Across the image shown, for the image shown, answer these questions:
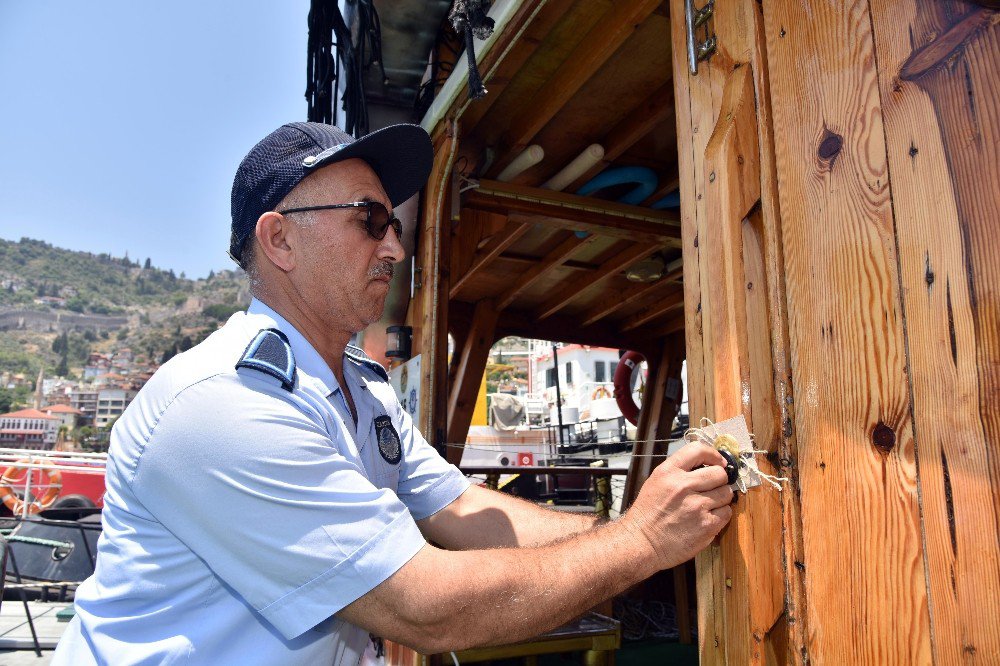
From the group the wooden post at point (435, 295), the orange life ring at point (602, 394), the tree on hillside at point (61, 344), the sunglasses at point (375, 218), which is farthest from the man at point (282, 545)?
the tree on hillside at point (61, 344)

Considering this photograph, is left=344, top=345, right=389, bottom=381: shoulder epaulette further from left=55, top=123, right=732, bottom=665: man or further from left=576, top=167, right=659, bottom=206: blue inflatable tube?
left=576, top=167, right=659, bottom=206: blue inflatable tube

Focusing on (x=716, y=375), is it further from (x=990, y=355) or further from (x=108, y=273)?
(x=108, y=273)

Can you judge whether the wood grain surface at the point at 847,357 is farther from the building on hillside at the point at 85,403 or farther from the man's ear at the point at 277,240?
the building on hillside at the point at 85,403

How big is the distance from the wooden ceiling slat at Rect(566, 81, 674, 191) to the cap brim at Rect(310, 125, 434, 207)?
1.59 m

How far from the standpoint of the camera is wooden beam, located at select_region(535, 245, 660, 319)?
5.04m

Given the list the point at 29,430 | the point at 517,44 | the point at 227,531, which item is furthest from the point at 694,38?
the point at 29,430

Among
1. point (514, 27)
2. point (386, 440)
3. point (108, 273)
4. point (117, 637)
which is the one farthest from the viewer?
point (108, 273)

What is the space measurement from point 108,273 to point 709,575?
199690mm

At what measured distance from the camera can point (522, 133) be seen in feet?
12.1

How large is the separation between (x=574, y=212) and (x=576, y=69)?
46.2 inches

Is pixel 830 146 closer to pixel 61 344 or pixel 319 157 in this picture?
pixel 319 157

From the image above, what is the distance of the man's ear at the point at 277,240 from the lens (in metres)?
1.78

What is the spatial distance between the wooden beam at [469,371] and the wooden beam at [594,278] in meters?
0.55

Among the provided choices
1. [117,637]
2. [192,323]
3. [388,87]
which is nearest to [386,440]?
[117,637]
